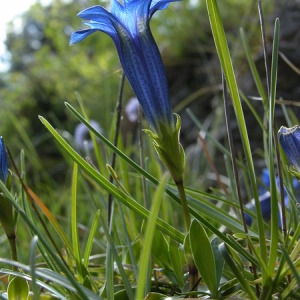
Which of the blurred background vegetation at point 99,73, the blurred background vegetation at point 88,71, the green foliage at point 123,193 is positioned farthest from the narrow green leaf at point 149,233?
the blurred background vegetation at point 88,71

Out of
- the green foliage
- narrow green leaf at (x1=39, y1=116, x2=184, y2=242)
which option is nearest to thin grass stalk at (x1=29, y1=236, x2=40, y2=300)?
the green foliage

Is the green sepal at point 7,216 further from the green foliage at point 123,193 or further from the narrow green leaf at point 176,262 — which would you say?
the narrow green leaf at point 176,262

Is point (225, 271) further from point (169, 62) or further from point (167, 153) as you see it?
point (169, 62)

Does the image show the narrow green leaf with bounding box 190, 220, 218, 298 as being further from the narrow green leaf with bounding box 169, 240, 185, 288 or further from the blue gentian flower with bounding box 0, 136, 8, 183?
the blue gentian flower with bounding box 0, 136, 8, 183

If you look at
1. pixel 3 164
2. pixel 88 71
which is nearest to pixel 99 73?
pixel 88 71

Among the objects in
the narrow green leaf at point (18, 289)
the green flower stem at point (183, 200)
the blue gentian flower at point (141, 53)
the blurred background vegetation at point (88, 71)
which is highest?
the blue gentian flower at point (141, 53)

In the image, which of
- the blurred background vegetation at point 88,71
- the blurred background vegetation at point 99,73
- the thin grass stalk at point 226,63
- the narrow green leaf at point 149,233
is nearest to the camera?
the narrow green leaf at point 149,233

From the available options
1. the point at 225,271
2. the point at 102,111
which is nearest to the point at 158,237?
the point at 225,271
